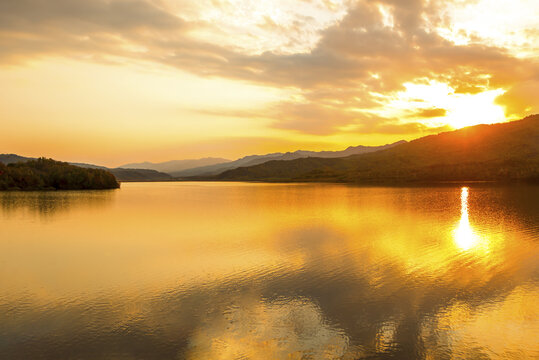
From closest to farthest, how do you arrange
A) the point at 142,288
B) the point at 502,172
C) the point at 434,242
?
the point at 142,288 → the point at 434,242 → the point at 502,172

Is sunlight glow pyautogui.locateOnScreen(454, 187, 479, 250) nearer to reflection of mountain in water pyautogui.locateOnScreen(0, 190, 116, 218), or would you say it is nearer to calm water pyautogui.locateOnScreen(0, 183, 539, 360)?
calm water pyautogui.locateOnScreen(0, 183, 539, 360)

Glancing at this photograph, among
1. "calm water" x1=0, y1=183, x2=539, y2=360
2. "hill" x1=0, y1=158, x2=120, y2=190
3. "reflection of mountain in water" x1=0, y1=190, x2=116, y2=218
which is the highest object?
"hill" x1=0, y1=158, x2=120, y2=190

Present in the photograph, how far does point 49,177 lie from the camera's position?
113438 mm

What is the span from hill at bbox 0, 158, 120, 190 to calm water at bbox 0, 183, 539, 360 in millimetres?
92221

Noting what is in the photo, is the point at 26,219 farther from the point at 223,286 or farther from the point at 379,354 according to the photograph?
the point at 379,354

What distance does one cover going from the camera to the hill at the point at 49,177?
10744 cm

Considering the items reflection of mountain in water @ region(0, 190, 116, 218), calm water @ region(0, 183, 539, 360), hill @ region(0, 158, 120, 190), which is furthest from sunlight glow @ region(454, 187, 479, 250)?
hill @ region(0, 158, 120, 190)

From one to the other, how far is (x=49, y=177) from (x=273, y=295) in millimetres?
120982

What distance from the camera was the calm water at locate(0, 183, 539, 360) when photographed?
10.6 meters

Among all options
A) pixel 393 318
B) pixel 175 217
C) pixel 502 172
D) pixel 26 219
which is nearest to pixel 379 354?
pixel 393 318

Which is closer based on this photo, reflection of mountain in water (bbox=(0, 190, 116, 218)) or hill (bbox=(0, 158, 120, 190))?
reflection of mountain in water (bbox=(0, 190, 116, 218))

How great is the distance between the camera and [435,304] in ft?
45.4

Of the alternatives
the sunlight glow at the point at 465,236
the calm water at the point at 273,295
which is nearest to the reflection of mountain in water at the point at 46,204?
the calm water at the point at 273,295

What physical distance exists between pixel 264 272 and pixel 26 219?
3602cm
